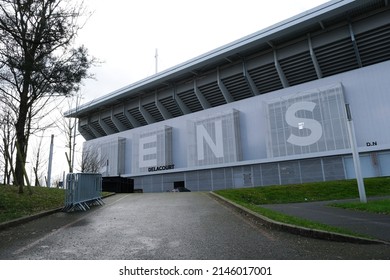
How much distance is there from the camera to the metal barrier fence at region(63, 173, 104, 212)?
33.6 ft

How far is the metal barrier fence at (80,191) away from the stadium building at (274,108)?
57.4ft

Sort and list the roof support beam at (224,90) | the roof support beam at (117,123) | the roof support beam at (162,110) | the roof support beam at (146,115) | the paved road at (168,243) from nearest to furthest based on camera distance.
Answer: the paved road at (168,243)
the roof support beam at (224,90)
the roof support beam at (162,110)
the roof support beam at (146,115)
the roof support beam at (117,123)

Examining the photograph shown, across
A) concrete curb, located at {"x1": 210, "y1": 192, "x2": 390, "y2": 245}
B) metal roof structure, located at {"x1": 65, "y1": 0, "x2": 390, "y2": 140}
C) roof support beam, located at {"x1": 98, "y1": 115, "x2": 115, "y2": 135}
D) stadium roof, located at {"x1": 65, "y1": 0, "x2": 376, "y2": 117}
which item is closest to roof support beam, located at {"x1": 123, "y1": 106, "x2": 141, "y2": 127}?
metal roof structure, located at {"x1": 65, "y1": 0, "x2": 390, "y2": 140}

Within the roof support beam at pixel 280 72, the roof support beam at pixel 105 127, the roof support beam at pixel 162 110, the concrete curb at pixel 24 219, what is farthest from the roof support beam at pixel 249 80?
the concrete curb at pixel 24 219

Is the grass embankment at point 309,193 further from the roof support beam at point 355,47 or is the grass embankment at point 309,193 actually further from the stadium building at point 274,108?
the roof support beam at point 355,47

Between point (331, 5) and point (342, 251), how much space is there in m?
30.7

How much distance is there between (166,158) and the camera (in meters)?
41.5

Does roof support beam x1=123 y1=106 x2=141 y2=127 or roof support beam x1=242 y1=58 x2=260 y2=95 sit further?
roof support beam x1=123 y1=106 x2=141 y2=127

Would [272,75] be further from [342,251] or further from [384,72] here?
[342,251]

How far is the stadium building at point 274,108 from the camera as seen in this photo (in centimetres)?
2769

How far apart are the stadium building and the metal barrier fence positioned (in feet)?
57.4

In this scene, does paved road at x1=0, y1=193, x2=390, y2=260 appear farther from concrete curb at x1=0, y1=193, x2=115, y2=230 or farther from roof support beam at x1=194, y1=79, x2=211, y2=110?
roof support beam at x1=194, y1=79, x2=211, y2=110
